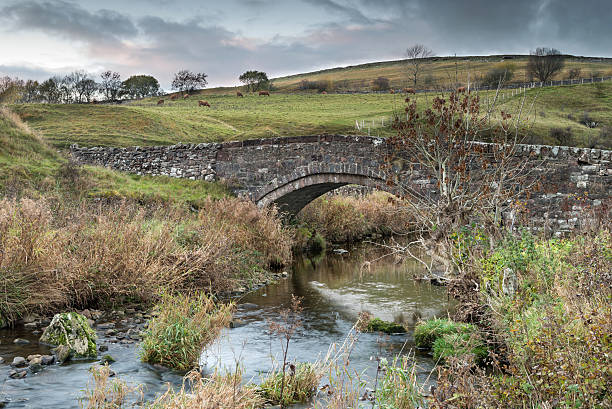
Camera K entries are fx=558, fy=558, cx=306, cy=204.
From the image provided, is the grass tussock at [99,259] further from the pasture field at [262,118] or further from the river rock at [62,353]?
the pasture field at [262,118]

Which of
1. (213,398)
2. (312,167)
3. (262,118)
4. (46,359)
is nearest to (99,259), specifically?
(46,359)

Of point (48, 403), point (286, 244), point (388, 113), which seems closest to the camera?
point (48, 403)

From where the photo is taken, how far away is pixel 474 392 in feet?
15.0

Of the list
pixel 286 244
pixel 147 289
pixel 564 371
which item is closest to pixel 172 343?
pixel 147 289

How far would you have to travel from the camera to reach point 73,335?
834cm

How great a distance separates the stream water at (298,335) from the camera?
23.0 feet

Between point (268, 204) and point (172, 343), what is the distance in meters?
11.3

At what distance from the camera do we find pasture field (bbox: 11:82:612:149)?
31484mm

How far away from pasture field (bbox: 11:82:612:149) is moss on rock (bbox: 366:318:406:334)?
13753 millimetres

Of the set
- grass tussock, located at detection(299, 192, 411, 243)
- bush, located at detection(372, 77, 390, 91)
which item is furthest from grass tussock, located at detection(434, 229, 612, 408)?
bush, located at detection(372, 77, 390, 91)

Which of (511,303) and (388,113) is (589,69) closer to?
(388,113)

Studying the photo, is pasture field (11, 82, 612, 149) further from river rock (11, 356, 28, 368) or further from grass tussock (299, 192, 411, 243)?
river rock (11, 356, 28, 368)

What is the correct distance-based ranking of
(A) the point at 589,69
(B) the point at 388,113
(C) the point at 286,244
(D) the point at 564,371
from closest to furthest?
(D) the point at 564,371 < (C) the point at 286,244 < (B) the point at 388,113 < (A) the point at 589,69

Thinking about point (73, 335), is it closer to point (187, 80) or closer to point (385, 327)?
point (385, 327)
